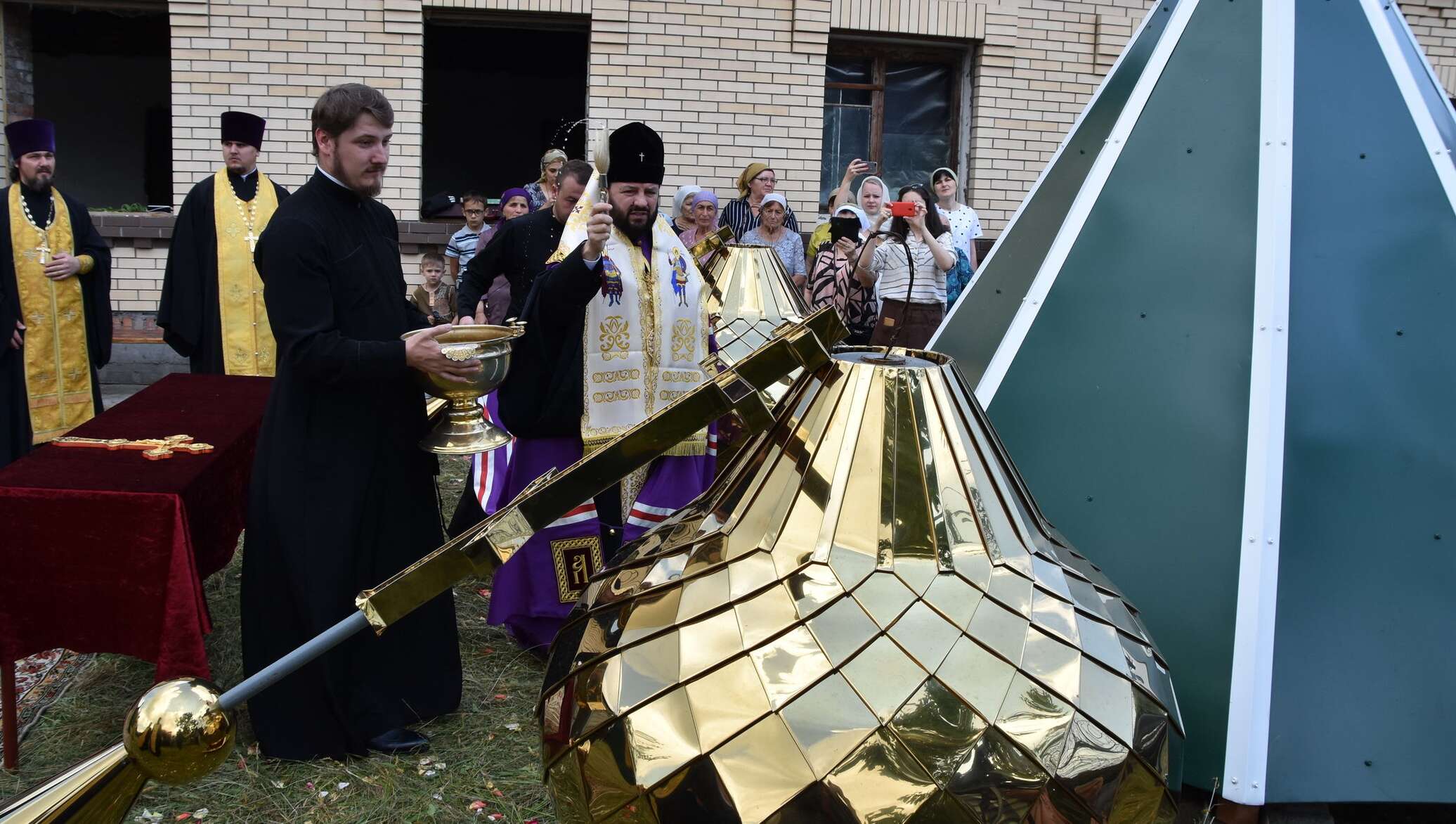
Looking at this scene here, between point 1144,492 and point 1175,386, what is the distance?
330 mm

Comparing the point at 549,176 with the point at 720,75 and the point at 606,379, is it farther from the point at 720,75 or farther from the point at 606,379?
the point at 606,379

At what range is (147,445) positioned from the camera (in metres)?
4.05

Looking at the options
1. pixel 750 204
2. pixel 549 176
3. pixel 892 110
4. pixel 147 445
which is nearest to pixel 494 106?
pixel 892 110

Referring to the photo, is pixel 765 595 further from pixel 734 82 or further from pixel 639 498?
pixel 734 82

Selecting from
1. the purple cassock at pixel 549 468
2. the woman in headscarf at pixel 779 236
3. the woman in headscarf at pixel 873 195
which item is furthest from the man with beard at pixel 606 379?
the woman in headscarf at pixel 779 236

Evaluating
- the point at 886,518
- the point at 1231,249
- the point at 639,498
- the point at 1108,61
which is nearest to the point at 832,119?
the point at 1108,61

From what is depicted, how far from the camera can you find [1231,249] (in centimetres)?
354

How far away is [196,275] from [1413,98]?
6.33m

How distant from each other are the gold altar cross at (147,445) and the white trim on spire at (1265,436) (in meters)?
3.35

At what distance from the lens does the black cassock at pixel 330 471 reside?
11.1 ft

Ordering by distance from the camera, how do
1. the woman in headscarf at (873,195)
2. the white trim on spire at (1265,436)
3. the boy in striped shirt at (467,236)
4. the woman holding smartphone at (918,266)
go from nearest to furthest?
the white trim on spire at (1265,436), the woman holding smartphone at (918,266), the woman in headscarf at (873,195), the boy in striped shirt at (467,236)

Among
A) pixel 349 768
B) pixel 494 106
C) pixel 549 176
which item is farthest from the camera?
pixel 494 106

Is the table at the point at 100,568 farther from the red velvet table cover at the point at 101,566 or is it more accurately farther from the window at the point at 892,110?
the window at the point at 892,110

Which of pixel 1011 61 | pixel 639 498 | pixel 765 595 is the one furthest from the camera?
pixel 1011 61
